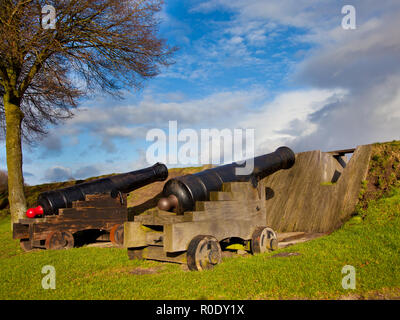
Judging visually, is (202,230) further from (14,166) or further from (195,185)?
(14,166)

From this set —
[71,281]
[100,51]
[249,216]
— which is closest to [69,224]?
[71,281]

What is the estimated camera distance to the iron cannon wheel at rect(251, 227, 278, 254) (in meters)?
6.59

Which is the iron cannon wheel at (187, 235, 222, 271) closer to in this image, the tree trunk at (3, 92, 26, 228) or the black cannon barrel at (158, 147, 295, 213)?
the black cannon barrel at (158, 147, 295, 213)

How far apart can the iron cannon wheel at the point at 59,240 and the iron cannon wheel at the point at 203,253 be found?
188 inches

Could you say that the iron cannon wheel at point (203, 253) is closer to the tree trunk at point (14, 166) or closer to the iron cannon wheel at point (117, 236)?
the iron cannon wheel at point (117, 236)

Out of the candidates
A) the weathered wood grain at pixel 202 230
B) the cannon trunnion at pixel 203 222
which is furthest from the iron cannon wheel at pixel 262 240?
the weathered wood grain at pixel 202 230

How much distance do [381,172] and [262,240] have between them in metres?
3.70

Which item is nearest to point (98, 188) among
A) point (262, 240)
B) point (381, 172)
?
point (262, 240)

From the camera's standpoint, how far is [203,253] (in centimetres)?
538

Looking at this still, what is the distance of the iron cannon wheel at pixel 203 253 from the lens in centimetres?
523

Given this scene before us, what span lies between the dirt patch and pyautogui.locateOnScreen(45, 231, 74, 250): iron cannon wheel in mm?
7081

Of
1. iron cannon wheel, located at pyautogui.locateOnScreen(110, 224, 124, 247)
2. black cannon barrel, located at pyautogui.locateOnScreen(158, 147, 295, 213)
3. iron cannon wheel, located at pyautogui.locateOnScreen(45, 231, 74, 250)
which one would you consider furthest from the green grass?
iron cannon wheel, located at pyautogui.locateOnScreen(110, 224, 124, 247)

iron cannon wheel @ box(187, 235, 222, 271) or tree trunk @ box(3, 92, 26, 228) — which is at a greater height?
tree trunk @ box(3, 92, 26, 228)
